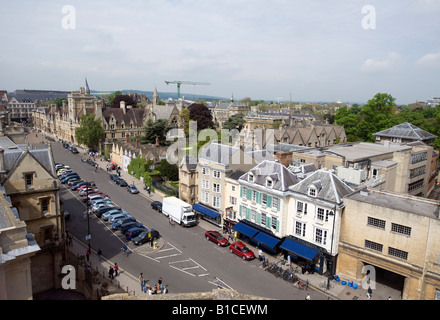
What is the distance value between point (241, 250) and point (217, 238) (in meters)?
3.70

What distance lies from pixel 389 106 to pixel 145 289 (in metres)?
72.3

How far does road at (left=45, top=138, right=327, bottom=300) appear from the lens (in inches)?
1035

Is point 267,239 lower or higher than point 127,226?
higher

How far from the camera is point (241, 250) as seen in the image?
31516 mm

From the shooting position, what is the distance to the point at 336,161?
40.4 meters

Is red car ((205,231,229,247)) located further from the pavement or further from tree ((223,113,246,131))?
tree ((223,113,246,131))

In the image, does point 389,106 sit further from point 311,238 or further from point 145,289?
point 145,289

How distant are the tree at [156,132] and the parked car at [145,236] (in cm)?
4121

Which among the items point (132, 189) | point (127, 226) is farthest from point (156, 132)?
point (127, 226)

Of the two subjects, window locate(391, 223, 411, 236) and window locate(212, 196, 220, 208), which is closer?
window locate(391, 223, 411, 236)

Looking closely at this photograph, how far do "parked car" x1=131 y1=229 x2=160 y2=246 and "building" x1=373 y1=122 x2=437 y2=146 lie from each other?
41.6 metres

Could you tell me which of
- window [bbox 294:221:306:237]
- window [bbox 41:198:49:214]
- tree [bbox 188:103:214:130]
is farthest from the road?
tree [bbox 188:103:214:130]

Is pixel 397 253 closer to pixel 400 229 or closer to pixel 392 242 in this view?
pixel 392 242
